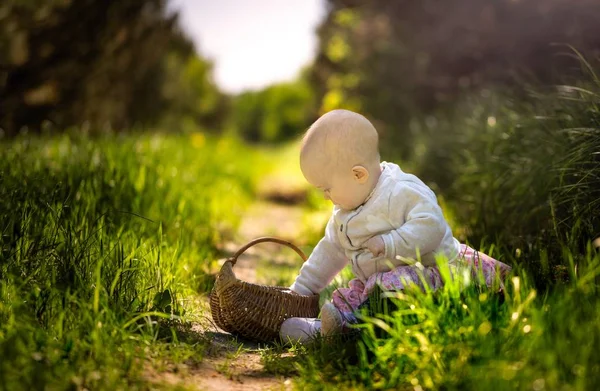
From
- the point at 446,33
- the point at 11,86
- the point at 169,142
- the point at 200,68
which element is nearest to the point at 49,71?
the point at 11,86

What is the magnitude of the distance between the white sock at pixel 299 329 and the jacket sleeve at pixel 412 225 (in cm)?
47

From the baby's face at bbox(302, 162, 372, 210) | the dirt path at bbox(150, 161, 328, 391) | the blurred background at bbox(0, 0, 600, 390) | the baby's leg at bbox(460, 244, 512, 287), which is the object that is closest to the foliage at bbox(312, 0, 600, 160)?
the blurred background at bbox(0, 0, 600, 390)

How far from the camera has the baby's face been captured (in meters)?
2.92

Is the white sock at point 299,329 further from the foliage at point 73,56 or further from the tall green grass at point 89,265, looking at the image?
the foliage at point 73,56

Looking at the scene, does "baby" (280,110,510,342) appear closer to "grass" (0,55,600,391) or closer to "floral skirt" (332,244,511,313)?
"floral skirt" (332,244,511,313)

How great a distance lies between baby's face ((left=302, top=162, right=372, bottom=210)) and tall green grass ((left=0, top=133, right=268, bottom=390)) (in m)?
0.84

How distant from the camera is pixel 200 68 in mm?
25344

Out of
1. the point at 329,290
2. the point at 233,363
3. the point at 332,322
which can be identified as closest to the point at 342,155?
the point at 332,322

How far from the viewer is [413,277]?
2.84 meters

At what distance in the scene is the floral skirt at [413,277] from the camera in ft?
9.23

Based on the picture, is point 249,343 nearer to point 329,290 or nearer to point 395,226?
point 329,290

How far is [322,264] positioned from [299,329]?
1.41 ft

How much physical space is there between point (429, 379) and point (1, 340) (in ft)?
→ 4.97

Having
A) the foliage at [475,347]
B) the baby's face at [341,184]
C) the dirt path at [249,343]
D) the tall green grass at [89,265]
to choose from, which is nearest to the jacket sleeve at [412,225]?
the baby's face at [341,184]
